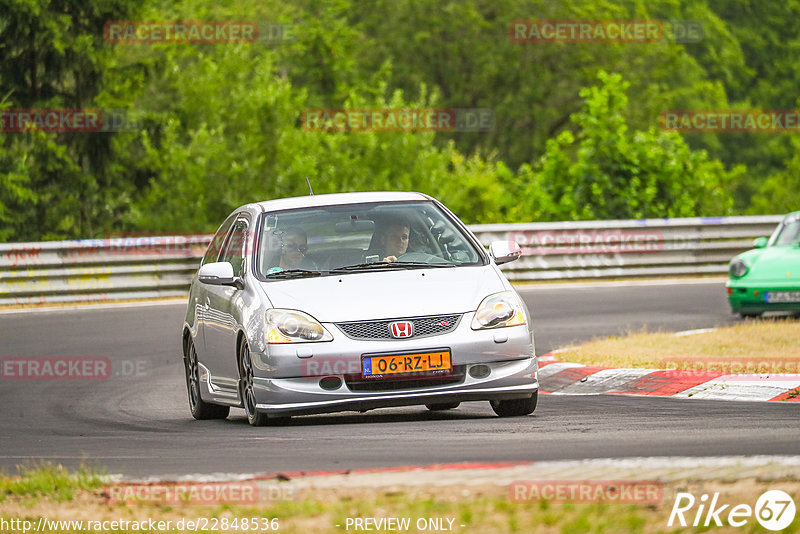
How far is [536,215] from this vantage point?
101 feet

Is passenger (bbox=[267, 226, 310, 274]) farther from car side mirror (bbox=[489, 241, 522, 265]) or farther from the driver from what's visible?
car side mirror (bbox=[489, 241, 522, 265])

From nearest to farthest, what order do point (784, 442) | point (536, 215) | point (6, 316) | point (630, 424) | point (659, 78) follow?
point (784, 442) → point (630, 424) → point (6, 316) → point (536, 215) → point (659, 78)

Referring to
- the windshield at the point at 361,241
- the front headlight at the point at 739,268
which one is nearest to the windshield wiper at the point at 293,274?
the windshield at the point at 361,241

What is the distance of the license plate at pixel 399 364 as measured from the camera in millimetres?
9016

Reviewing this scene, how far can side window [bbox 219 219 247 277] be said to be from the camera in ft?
34.1

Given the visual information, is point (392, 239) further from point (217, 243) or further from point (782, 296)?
point (782, 296)

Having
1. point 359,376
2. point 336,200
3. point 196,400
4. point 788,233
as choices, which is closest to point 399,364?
point 359,376

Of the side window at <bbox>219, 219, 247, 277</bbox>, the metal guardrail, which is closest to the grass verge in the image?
the side window at <bbox>219, 219, 247, 277</bbox>

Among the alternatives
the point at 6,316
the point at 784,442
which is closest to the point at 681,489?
the point at 784,442

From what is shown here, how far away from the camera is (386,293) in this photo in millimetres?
9258

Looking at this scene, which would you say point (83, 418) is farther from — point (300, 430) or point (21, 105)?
point (21, 105)

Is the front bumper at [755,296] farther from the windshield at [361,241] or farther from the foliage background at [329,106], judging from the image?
the foliage background at [329,106]

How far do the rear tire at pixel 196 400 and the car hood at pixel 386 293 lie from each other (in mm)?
1649

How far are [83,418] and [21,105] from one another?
24.2 meters
